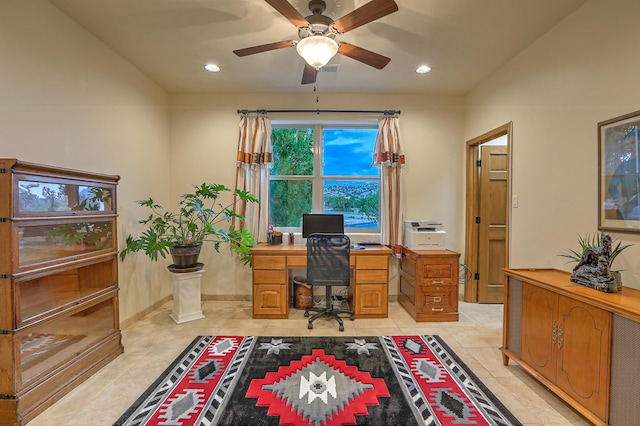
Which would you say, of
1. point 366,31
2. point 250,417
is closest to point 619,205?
point 366,31

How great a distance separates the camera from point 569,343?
1.68 metres

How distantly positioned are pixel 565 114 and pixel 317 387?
2.83 metres

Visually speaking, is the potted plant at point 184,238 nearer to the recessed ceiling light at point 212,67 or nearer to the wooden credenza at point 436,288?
the recessed ceiling light at point 212,67

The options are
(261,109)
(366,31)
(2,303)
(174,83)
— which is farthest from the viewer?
(261,109)

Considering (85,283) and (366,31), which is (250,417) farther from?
(366,31)

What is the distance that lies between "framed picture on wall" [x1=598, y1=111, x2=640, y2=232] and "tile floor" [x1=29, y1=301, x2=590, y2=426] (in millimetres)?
1255

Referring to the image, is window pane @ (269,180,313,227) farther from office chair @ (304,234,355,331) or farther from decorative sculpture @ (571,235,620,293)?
decorative sculpture @ (571,235,620,293)

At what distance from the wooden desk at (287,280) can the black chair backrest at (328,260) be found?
0.66 feet

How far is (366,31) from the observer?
233 cm

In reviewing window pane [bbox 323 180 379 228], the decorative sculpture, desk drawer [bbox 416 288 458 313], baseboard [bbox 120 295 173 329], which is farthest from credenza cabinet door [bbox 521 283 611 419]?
baseboard [bbox 120 295 173 329]

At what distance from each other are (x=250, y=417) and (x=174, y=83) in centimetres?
356

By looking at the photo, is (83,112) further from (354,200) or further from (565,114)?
(565,114)

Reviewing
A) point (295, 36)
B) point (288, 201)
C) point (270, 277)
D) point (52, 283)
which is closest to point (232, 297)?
point (270, 277)

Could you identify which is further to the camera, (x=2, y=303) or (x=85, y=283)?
(x=85, y=283)
